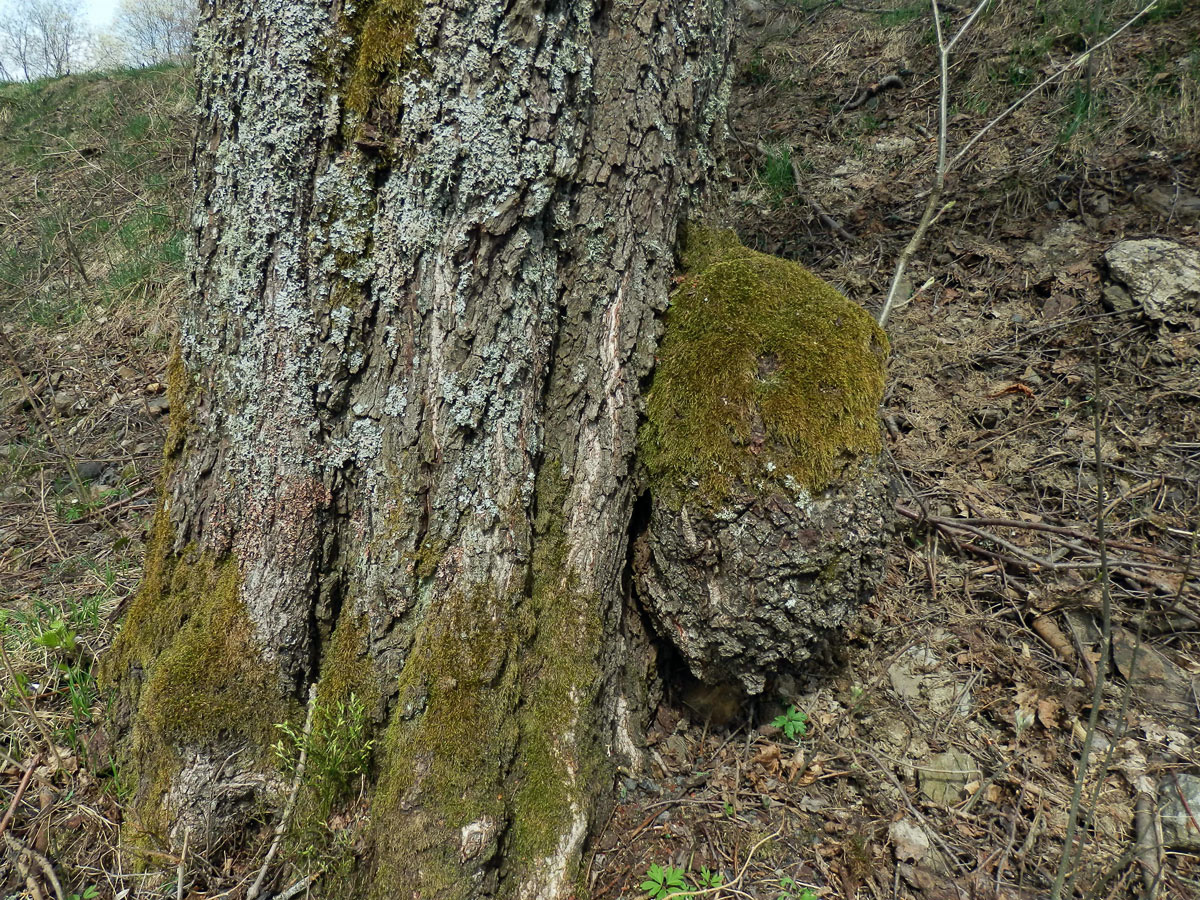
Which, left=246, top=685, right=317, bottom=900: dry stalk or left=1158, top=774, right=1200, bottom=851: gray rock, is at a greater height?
left=246, top=685, right=317, bottom=900: dry stalk

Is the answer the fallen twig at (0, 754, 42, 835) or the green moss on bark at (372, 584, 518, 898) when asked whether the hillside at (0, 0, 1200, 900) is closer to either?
the fallen twig at (0, 754, 42, 835)

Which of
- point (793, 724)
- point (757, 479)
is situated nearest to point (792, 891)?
point (793, 724)

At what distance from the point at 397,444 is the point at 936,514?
2141 mm

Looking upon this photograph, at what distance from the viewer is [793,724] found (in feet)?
7.23

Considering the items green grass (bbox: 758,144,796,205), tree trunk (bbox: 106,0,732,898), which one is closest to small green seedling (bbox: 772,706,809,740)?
tree trunk (bbox: 106,0,732,898)

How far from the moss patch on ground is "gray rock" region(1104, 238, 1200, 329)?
69.0 inches

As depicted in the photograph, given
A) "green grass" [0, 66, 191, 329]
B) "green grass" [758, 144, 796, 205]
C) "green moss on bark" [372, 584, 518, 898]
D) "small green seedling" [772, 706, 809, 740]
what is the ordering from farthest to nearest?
"green grass" [0, 66, 191, 329] < "green grass" [758, 144, 796, 205] < "small green seedling" [772, 706, 809, 740] < "green moss on bark" [372, 584, 518, 898]

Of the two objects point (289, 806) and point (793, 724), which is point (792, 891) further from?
point (289, 806)

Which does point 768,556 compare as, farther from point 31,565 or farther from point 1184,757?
point 31,565

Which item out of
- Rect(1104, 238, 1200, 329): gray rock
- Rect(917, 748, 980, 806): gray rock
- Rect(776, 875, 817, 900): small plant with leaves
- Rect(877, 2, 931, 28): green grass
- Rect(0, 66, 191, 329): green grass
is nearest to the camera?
Rect(776, 875, 817, 900): small plant with leaves

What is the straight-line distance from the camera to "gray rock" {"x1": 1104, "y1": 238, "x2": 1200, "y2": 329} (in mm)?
2979

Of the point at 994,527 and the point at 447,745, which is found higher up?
the point at 447,745

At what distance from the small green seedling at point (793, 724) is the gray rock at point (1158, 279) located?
2.44m

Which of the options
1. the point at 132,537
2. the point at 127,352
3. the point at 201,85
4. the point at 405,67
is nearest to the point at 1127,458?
the point at 405,67
